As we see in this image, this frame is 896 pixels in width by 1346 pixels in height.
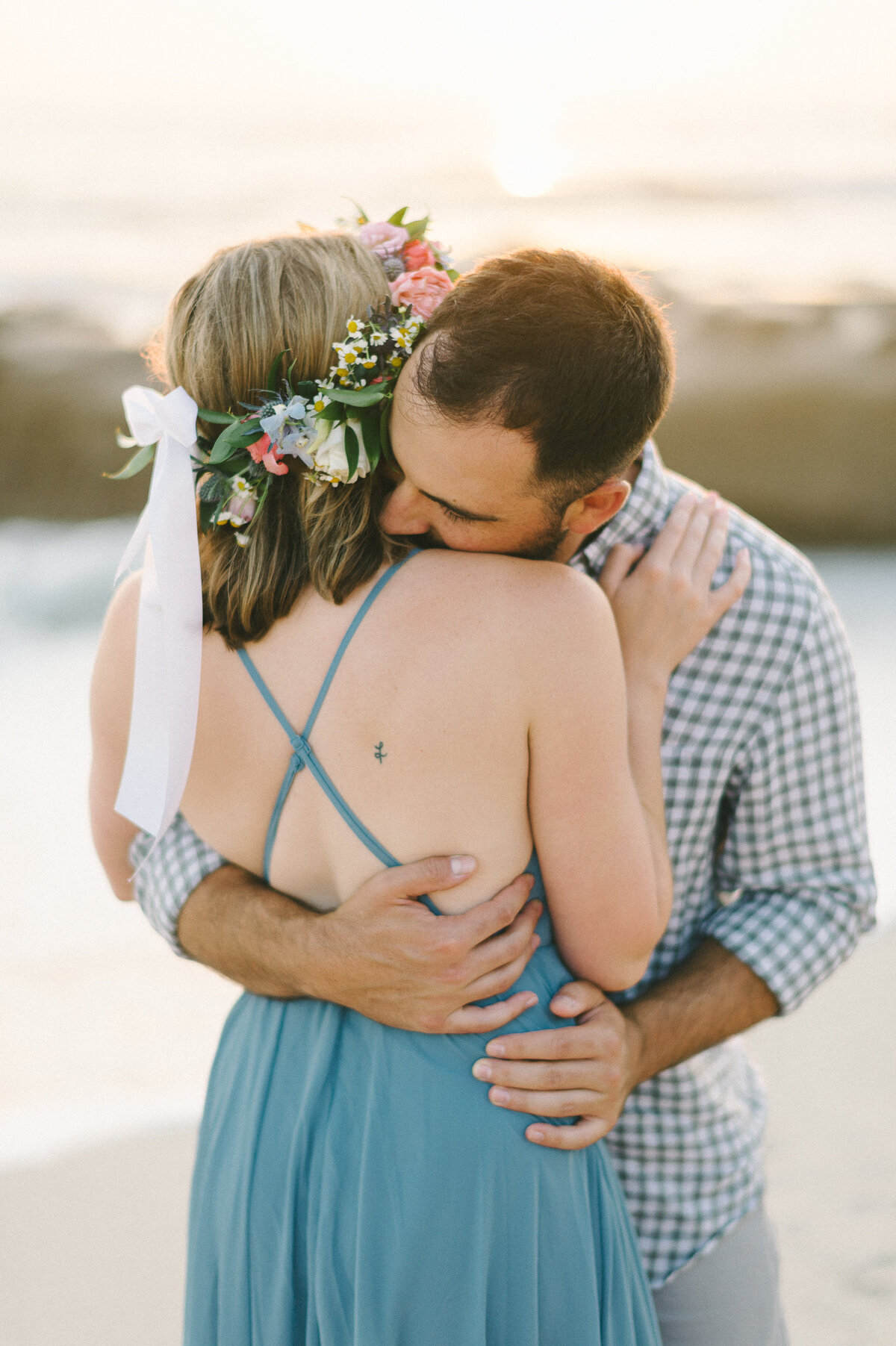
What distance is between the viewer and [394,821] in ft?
3.78

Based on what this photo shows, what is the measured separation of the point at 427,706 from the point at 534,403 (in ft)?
0.99

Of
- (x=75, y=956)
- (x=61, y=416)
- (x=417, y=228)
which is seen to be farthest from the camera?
(x=61, y=416)

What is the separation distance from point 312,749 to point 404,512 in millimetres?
256

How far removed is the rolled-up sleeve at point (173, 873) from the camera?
4.81 ft

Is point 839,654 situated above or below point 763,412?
above

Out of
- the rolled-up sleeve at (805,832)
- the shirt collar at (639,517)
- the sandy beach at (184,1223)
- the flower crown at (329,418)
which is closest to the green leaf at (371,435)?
the flower crown at (329,418)

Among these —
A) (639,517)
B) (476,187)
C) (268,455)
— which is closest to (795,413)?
(476,187)

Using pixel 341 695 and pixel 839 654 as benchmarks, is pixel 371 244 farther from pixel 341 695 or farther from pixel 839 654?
pixel 839 654

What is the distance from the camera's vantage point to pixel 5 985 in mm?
3574

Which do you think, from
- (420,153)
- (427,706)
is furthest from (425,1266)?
(420,153)

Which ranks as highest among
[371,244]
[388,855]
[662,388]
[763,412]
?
[371,244]

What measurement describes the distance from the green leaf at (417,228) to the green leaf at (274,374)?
0.87 ft

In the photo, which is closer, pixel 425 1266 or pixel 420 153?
pixel 425 1266

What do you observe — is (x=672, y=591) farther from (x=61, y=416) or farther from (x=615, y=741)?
(x=61, y=416)
